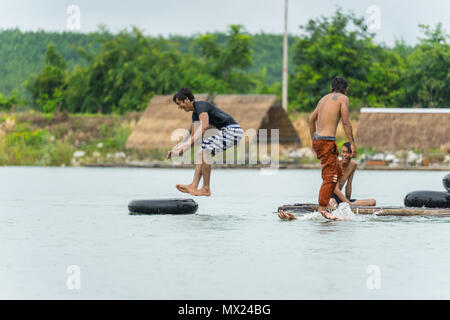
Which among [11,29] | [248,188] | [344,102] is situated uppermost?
[11,29]

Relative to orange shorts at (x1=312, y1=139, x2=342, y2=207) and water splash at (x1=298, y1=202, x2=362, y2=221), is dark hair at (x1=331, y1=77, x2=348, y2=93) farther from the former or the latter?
water splash at (x1=298, y1=202, x2=362, y2=221)

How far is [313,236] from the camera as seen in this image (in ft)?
34.5

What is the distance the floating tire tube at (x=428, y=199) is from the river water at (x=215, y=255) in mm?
1170

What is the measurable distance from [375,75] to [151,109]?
1781 cm

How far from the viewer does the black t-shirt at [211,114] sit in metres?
13.0

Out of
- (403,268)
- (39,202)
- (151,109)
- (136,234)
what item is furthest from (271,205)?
(151,109)

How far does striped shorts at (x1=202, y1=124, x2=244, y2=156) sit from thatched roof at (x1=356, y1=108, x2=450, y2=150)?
2297 centimetres

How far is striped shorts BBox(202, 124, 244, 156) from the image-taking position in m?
13.1

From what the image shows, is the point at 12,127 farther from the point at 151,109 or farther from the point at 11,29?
the point at 11,29

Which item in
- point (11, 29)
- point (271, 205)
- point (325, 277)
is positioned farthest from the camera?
point (11, 29)

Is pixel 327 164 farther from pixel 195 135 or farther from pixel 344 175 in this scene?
pixel 195 135

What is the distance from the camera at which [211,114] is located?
13219 mm

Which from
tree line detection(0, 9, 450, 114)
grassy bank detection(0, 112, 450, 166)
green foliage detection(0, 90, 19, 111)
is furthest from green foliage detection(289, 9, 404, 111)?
green foliage detection(0, 90, 19, 111)

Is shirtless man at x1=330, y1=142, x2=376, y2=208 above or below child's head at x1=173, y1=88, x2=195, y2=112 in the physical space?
below
